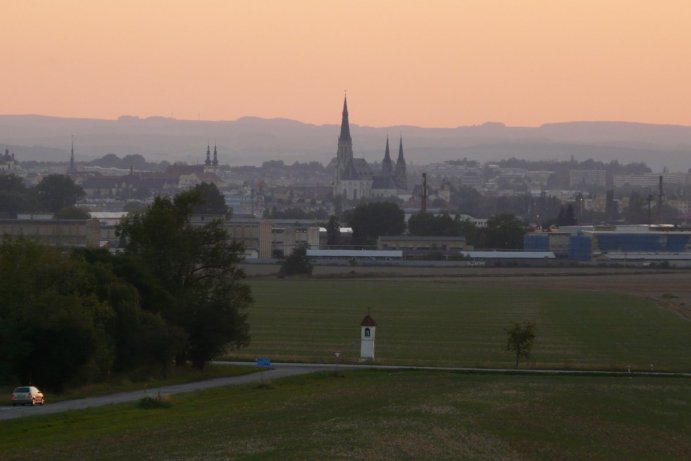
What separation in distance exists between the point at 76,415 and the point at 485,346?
23390 millimetres

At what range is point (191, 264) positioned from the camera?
45594mm

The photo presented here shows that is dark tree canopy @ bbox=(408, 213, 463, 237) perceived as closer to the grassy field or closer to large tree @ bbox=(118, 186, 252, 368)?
the grassy field

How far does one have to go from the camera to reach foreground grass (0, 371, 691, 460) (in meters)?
25.9

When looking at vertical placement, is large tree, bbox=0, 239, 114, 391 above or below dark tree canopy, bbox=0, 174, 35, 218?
below

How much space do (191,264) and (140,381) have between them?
24.0 ft

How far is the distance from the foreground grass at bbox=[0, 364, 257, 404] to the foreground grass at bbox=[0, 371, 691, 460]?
7.28 feet

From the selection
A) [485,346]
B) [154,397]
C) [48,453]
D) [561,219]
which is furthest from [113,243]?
[48,453]

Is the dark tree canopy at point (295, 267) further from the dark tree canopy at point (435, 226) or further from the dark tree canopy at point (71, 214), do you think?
the dark tree canopy at point (435, 226)

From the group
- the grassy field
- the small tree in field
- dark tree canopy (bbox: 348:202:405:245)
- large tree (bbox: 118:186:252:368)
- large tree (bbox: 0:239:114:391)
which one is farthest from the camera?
dark tree canopy (bbox: 348:202:405:245)

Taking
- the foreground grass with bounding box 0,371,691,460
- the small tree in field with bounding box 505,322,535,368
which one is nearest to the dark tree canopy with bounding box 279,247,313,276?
the small tree in field with bounding box 505,322,535,368

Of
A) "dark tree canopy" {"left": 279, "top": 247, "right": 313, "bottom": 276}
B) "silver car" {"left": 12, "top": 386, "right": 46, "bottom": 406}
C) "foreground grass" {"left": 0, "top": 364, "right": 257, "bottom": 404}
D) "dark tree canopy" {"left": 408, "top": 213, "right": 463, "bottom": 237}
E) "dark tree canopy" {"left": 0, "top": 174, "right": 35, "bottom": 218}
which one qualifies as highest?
"dark tree canopy" {"left": 0, "top": 174, "right": 35, "bottom": 218}

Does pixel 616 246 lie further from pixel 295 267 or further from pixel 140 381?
pixel 140 381

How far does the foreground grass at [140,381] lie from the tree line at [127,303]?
0.27 m

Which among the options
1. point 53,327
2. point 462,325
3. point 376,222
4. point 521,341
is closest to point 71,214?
point 376,222
